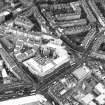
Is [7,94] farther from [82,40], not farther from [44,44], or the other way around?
[82,40]

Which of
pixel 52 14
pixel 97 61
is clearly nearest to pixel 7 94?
pixel 97 61

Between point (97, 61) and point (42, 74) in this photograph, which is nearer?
point (42, 74)

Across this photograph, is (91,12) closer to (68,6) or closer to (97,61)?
(68,6)

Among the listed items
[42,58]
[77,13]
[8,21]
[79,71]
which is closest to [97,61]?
[79,71]

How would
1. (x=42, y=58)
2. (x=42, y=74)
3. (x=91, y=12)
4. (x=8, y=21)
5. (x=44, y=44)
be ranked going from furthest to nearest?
(x=91, y=12) → (x=8, y=21) → (x=44, y=44) → (x=42, y=58) → (x=42, y=74)

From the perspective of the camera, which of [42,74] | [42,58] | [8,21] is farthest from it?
[8,21]

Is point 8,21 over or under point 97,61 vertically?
over

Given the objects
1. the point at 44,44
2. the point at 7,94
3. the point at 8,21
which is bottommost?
the point at 7,94
